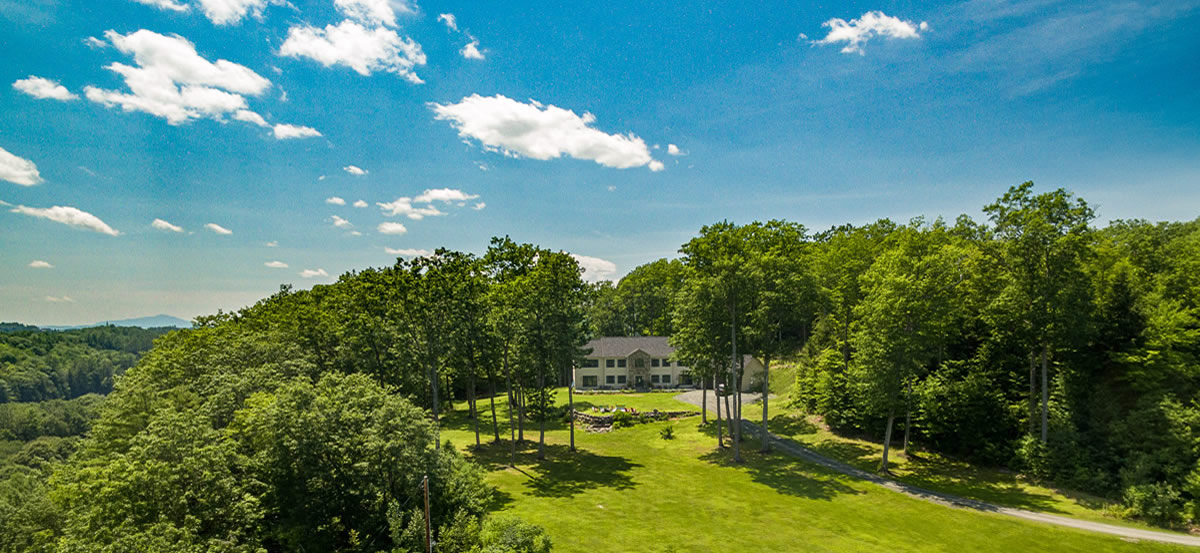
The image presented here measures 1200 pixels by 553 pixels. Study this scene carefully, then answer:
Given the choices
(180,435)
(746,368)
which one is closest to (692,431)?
(746,368)

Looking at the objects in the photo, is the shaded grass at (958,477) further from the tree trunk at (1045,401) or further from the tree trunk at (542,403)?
→ the tree trunk at (542,403)

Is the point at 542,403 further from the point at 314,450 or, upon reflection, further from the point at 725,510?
the point at 314,450

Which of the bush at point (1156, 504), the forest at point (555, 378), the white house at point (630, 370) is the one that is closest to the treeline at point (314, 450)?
the forest at point (555, 378)

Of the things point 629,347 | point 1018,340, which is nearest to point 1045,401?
point 1018,340

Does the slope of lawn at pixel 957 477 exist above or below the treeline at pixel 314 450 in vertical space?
below

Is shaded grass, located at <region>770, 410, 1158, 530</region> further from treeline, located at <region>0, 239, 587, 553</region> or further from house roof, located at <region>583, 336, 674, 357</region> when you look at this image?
house roof, located at <region>583, 336, 674, 357</region>

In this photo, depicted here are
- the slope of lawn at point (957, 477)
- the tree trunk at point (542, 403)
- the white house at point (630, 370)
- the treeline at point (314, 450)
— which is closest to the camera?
the treeline at point (314, 450)

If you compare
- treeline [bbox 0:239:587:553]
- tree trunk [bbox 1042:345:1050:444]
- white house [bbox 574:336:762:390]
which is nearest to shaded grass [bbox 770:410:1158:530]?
tree trunk [bbox 1042:345:1050:444]
